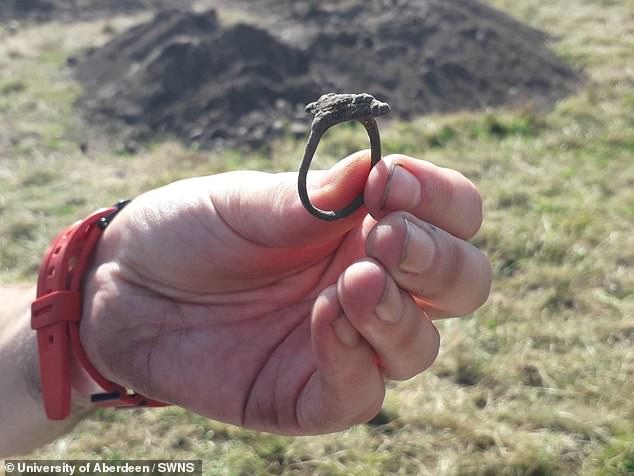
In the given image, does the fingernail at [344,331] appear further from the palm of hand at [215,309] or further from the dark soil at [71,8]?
the dark soil at [71,8]

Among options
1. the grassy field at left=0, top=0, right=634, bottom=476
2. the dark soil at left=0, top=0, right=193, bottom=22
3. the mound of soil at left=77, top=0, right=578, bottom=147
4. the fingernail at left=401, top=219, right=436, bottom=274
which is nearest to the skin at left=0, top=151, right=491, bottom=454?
the fingernail at left=401, top=219, right=436, bottom=274

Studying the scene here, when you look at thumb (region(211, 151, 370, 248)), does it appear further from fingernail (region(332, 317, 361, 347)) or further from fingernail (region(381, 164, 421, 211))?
fingernail (region(332, 317, 361, 347))

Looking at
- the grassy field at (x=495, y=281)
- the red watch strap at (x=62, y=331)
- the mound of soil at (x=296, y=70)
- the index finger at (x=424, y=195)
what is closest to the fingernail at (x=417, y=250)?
the index finger at (x=424, y=195)

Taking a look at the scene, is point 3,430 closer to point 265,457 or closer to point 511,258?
point 265,457

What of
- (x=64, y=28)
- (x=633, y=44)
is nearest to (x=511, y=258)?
(x=633, y=44)

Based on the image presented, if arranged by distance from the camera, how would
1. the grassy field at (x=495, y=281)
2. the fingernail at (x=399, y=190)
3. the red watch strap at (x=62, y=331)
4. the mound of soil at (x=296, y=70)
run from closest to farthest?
the fingernail at (x=399, y=190)
the red watch strap at (x=62, y=331)
the grassy field at (x=495, y=281)
the mound of soil at (x=296, y=70)
